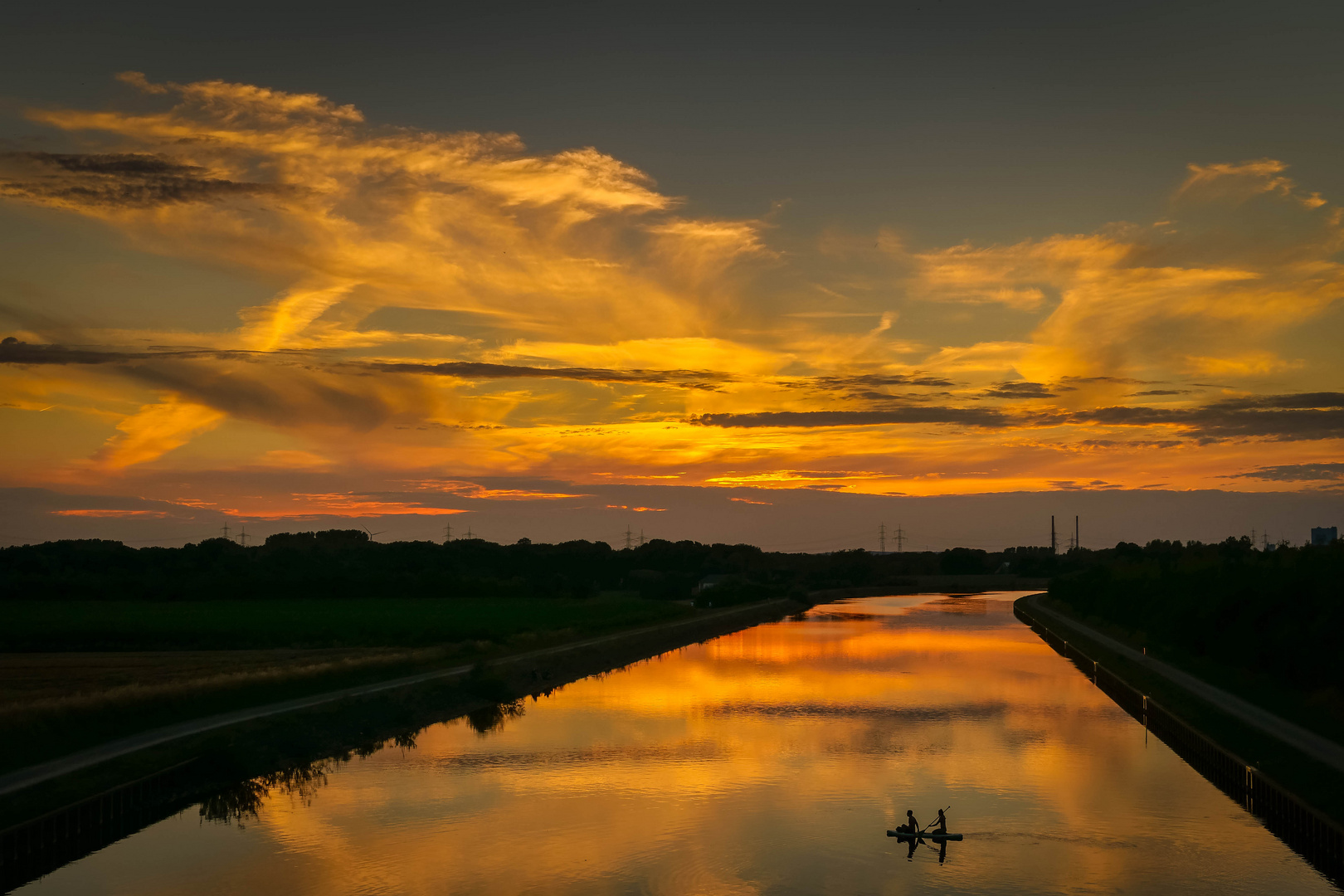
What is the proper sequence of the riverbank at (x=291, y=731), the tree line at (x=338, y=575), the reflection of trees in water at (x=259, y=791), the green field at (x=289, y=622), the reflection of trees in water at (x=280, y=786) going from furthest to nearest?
the tree line at (x=338, y=575)
the green field at (x=289, y=622)
the reflection of trees in water at (x=280, y=786)
the reflection of trees in water at (x=259, y=791)
the riverbank at (x=291, y=731)

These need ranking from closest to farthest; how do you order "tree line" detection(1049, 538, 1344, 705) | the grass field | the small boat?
1. the small boat
2. the grass field
3. "tree line" detection(1049, 538, 1344, 705)

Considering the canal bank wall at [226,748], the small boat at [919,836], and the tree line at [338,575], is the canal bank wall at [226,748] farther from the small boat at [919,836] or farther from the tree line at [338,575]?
the tree line at [338,575]

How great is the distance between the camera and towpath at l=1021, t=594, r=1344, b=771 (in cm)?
2508

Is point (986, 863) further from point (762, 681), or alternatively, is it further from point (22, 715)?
point (762, 681)

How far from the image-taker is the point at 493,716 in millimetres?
38219

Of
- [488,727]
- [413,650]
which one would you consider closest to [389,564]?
[413,650]

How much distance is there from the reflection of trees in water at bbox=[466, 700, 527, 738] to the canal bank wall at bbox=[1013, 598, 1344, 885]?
2008 cm

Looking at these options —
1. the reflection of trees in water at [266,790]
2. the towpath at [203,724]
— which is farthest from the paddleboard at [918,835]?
the towpath at [203,724]

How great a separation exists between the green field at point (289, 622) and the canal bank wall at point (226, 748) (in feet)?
53.6

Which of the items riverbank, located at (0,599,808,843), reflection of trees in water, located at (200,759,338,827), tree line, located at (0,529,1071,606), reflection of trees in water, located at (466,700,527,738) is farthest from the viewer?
tree line, located at (0,529,1071,606)

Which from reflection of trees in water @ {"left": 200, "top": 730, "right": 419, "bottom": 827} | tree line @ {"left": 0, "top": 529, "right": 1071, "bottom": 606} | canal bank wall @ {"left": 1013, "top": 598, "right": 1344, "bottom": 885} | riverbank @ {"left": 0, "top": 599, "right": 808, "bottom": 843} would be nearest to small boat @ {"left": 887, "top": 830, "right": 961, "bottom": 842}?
canal bank wall @ {"left": 1013, "top": 598, "right": 1344, "bottom": 885}

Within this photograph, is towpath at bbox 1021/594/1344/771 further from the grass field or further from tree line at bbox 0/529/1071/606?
tree line at bbox 0/529/1071/606

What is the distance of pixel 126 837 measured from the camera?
71.6 feet

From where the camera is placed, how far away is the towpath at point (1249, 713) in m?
25.1
